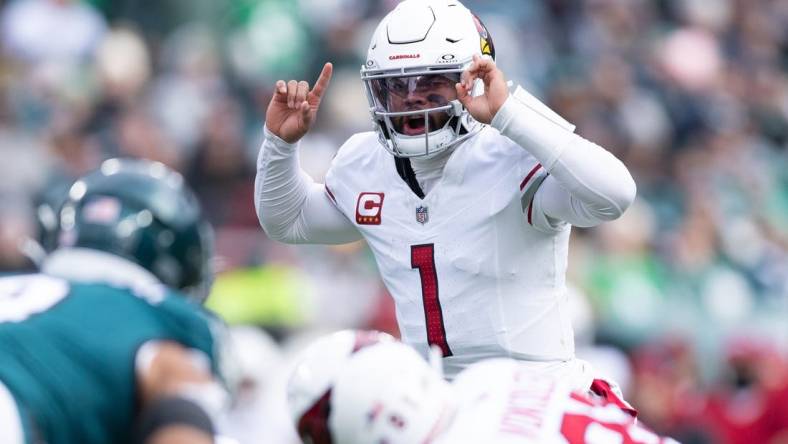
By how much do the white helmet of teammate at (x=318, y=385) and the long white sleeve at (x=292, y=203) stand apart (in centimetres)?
158

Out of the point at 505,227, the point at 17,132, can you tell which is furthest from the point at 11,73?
the point at 505,227

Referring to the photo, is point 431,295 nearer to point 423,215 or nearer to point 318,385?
point 423,215

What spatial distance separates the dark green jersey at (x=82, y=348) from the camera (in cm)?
331

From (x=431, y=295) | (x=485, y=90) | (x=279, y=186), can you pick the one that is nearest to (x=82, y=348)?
(x=431, y=295)

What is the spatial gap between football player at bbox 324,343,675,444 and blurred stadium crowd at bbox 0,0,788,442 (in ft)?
17.3

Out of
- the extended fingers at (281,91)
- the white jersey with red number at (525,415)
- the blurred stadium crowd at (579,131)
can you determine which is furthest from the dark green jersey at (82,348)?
the blurred stadium crowd at (579,131)

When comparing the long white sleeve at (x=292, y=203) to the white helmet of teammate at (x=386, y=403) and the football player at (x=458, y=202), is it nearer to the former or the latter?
the football player at (x=458, y=202)

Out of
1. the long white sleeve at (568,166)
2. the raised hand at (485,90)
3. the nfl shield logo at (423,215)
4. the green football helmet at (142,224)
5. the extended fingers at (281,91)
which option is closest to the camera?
the green football helmet at (142,224)

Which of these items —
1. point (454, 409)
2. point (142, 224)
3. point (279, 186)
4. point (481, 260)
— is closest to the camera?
point (454, 409)

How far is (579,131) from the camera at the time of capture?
11.0m

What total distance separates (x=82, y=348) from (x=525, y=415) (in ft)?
3.33

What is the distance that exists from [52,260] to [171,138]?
7050 millimetres

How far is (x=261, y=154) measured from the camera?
5.05 m

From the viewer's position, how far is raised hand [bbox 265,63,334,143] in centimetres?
487
